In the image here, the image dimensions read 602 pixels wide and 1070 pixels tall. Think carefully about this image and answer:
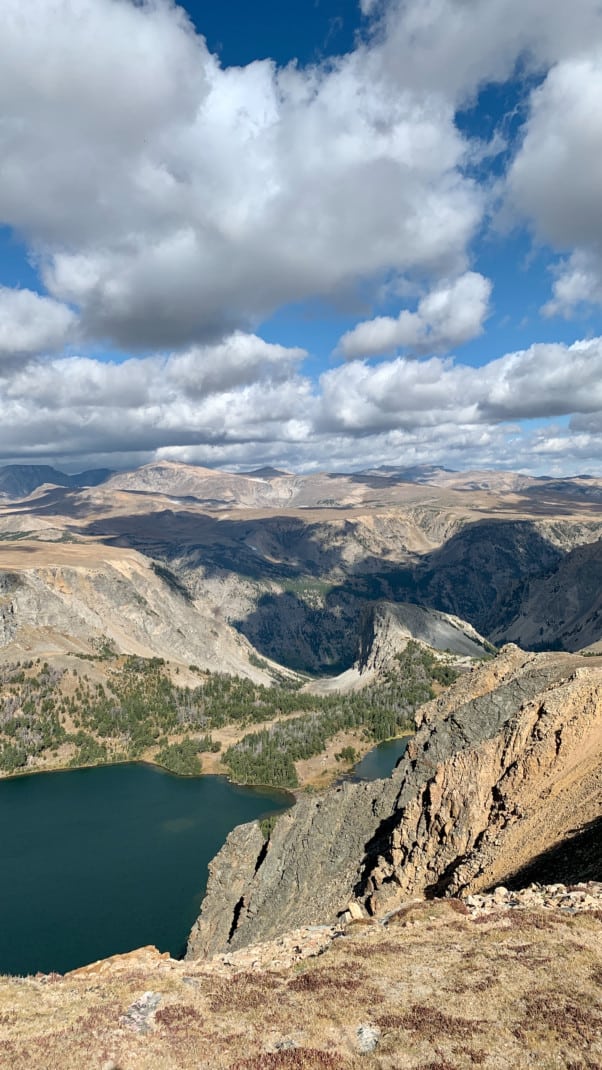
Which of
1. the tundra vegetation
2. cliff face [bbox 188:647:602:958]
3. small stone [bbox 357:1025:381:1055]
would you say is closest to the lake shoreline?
the tundra vegetation

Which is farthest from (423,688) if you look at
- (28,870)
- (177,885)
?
(28,870)

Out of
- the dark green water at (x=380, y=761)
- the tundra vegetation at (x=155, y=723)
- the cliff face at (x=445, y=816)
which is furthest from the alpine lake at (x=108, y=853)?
the cliff face at (x=445, y=816)

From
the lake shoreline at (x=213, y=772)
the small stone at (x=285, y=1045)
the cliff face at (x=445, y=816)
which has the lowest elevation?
the lake shoreline at (x=213, y=772)

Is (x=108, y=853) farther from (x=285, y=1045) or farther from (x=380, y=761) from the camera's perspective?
(x=285, y=1045)

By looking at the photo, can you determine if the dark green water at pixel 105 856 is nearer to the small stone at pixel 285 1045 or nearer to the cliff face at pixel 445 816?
the cliff face at pixel 445 816

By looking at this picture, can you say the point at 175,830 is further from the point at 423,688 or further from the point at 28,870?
the point at 423,688

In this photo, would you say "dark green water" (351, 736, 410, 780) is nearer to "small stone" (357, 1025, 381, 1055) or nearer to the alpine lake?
the alpine lake
